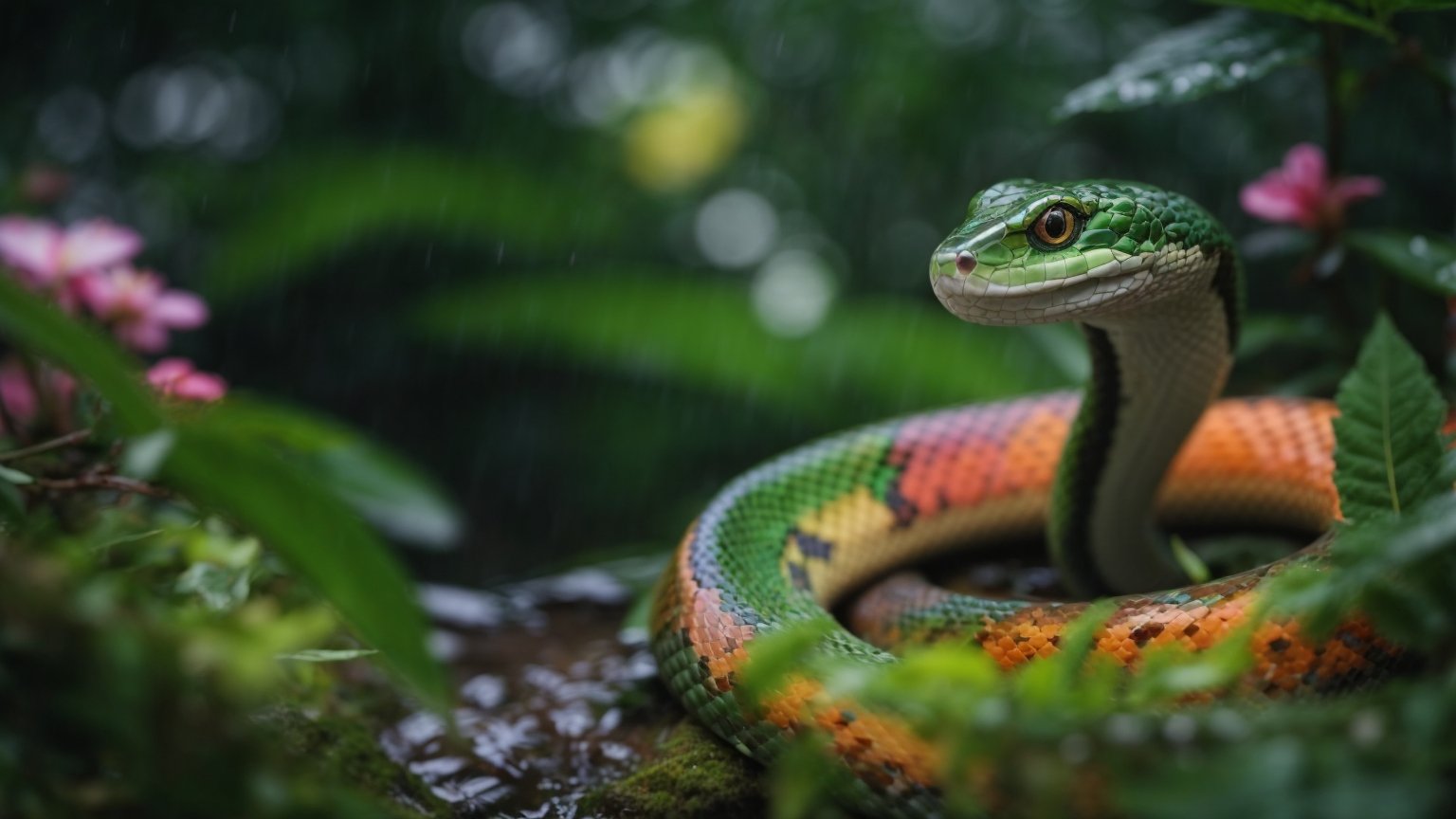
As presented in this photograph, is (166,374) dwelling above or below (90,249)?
below

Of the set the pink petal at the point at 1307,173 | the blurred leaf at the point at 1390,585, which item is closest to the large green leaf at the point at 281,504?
the blurred leaf at the point at 1390,585

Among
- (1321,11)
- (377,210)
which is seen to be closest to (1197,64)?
(1321,11)

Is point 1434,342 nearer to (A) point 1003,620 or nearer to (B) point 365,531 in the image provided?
(A) point 1003,620

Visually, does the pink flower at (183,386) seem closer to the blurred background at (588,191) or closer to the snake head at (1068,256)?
the snake head at (1068,256)

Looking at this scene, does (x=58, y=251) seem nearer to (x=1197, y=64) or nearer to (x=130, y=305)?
(x=130, y=305)

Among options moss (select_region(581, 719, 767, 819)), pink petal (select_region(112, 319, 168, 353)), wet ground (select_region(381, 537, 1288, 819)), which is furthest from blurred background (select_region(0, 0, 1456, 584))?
moss (select_region(581, 719, 767, 819))

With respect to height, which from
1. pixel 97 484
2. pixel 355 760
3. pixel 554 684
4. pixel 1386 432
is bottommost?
pixel 554 684

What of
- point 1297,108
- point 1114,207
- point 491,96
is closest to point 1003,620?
point 1114,207
